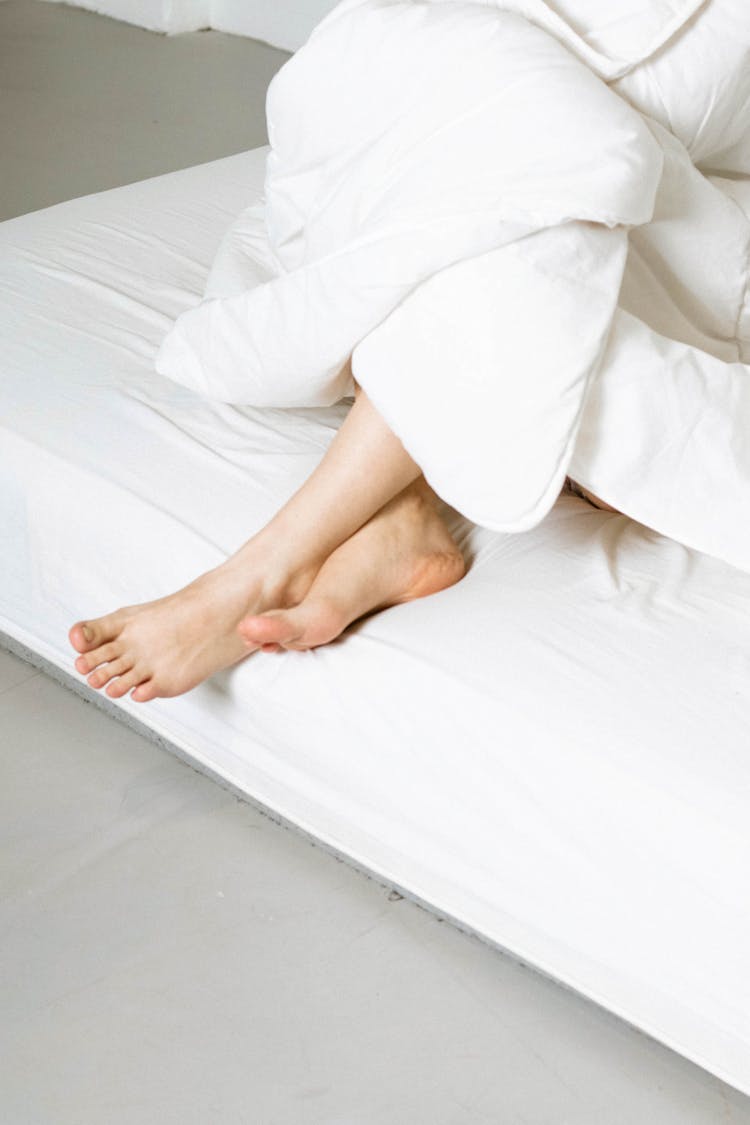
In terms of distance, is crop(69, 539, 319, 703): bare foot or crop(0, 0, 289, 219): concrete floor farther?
crop(0, 0, 289, 219): concrete floor

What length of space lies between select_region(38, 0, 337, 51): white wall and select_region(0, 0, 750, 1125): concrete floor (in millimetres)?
2928

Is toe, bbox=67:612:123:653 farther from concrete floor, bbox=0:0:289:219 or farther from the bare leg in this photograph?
concrete floor, bbox=0:0:289:219

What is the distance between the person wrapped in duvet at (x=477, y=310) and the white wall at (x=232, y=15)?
271 centimetres

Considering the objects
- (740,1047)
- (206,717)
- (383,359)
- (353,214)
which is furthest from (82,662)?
(740,1047)

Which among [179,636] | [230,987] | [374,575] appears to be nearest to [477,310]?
[374,575]

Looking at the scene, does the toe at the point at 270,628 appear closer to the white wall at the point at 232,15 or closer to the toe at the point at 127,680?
the toe at the point at 127,680

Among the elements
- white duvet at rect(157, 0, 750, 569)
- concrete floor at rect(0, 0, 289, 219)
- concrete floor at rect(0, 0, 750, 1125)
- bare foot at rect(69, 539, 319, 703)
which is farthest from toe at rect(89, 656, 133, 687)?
concrete floor at rect(0, 0, 289, 219)

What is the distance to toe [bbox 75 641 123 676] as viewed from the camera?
1.28 metres

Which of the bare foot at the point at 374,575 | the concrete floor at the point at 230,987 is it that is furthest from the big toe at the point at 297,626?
the concrete floor at the point at 230,987

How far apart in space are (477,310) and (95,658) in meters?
0.46

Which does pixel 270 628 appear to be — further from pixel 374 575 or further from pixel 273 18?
pixel 273 18

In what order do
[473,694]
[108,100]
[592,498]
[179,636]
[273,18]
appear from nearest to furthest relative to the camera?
[473,694], [179,636], [592,498], [108,100], [273,18]

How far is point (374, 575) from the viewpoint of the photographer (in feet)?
4.31

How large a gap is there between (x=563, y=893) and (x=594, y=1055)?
0.18 meters
